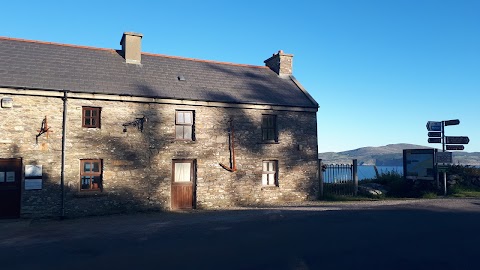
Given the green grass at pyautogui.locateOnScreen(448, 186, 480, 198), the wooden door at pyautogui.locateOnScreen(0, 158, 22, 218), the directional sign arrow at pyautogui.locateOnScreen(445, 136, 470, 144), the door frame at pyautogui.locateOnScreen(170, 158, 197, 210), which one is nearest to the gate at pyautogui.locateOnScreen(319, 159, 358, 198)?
the green grass at pyautogui.locateOnScreen(448, 186, 480, 198)

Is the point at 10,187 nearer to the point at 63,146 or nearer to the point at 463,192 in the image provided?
the point at 63,146

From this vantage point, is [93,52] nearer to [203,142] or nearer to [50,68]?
[50,68]

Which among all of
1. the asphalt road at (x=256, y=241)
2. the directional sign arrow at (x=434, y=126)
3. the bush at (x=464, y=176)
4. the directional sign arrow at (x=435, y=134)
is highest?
the directional sign arrow at (x=434, y=126)

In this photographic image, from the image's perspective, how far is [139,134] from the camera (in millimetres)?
16094

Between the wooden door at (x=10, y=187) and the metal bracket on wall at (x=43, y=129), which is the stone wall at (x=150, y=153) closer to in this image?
the metal bracket on wall at (x=43, y=129)

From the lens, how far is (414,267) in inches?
279

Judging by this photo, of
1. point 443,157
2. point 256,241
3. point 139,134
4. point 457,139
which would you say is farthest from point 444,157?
point 139,134

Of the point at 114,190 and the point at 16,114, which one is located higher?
the point at 16,114

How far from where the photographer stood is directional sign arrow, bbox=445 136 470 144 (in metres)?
19.4

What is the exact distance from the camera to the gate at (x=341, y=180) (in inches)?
801

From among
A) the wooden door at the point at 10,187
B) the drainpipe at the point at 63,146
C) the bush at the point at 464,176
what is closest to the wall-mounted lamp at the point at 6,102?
the drainpipe at the point at 63,146

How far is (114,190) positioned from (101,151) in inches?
70.1

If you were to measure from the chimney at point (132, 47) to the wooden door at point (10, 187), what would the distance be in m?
7.43

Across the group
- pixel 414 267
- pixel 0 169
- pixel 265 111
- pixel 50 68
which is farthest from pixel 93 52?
pixel 414 267
